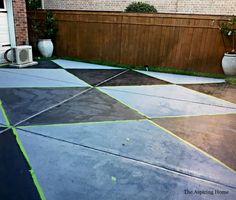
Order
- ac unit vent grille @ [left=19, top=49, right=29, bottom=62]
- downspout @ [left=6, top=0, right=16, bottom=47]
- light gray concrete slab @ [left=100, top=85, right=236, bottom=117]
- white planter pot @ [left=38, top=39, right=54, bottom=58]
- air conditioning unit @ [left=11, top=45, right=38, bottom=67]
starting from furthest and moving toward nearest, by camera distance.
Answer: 1. white planter pot @ [left=38, top=39, right=54, bottom=58]
2. downspout @ [left=6, top=0, right=16, bottom=47]
3. ac unit vent grille @ [left=19, top=49, right=29, bottom=62]
4. air conditioning unit @ [left=11, top=45, right=38, bottom=67]
5. light gray concrete slab @ [left=100, top=85, right=236, bottom=117]

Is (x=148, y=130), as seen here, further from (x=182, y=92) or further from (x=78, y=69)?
(x=78, y=69)

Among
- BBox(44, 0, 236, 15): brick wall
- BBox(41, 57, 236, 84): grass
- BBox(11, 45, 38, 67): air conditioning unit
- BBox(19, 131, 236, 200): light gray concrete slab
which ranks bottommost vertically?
BBox(19, 131, 236, 200): light gray concrete slab

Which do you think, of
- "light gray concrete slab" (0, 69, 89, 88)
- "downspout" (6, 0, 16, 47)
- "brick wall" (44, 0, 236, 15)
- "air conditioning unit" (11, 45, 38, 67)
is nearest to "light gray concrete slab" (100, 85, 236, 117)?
"light gray concrete slab" (0, 69, 89, 88)

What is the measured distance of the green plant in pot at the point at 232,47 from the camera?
268 inches

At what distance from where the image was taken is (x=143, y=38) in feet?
26.4

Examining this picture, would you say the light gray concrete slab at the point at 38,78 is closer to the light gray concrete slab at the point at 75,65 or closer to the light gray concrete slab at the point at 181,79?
the light gray concrete slab at the point at 75,65

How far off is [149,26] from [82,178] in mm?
6336

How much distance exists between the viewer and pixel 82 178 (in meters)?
2.53

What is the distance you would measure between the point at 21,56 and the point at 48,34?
201cm

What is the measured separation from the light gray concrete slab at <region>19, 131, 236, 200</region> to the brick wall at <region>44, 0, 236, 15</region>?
917 cm

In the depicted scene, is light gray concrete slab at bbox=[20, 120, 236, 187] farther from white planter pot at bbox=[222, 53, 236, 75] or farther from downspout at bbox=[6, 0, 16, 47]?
downspout at bbox=[6, 0, 16, 47]

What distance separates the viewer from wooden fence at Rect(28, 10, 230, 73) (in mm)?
7332

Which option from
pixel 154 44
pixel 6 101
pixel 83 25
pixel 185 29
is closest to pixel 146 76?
pixel 154 44

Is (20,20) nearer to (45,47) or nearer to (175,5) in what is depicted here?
(45,47)
